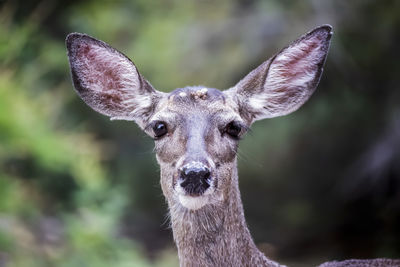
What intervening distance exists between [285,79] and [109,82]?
1095mm

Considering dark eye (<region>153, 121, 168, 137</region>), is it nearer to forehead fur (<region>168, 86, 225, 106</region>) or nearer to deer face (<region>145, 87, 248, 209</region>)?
deer face (<region>145, 87, 248, 209</region>)

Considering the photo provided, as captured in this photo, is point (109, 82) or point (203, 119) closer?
point (203, 119)

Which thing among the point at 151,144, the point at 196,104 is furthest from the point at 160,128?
the point at 151,144

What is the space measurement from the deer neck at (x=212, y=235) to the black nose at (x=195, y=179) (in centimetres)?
27

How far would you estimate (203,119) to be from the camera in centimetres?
441

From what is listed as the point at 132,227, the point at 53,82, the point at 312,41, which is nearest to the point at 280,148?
the point at 132,227

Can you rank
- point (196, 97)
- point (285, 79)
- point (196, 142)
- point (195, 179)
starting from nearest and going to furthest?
point (195, 179) → point (196, 142) → point (196, 97) → point (285, 79)

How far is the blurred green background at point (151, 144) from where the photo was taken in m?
8.77

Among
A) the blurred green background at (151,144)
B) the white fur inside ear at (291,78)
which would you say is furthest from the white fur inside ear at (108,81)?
the blurred green background at (151,144)

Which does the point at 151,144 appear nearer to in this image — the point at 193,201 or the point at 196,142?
the point at 196,142

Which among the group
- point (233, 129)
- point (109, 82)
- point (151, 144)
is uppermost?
point (151, 144)

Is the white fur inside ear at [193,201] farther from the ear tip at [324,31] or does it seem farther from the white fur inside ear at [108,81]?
the ear tip at [324,31]

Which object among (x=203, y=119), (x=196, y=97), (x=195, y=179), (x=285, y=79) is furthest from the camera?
(x=285, y=79)

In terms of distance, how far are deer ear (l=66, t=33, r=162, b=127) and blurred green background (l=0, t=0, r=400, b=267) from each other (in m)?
3.84
